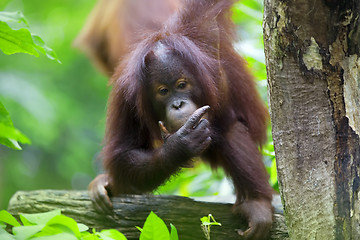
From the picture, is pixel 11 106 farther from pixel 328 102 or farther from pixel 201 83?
pixel 328 102

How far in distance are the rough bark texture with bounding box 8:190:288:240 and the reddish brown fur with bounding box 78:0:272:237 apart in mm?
109

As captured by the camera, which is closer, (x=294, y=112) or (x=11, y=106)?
(x=294, y=112)

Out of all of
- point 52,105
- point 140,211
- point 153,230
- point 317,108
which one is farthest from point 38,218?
point 52,105

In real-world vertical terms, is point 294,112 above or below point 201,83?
below

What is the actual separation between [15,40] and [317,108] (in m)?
1.28

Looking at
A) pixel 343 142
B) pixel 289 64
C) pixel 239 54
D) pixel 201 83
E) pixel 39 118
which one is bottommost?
pixel 343 142

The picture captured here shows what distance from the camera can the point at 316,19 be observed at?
6.24 ft

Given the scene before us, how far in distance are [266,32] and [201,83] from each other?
91 cm

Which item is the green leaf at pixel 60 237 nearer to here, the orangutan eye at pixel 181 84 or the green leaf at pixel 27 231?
the green leaf at pixel 27 231

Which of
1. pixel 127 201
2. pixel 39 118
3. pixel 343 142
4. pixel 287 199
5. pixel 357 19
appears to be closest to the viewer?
pixel 357 19

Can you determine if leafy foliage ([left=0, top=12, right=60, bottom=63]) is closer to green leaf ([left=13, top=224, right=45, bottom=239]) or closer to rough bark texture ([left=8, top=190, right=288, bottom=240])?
green leaf ([left=13, top=224, right=45, bottom=239])

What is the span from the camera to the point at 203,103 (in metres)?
2.91

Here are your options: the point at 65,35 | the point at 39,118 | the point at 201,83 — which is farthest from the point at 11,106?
the point at 201,83

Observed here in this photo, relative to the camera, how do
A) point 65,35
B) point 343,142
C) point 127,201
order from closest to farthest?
point 343,142 < point 127,201 < point 65,35
